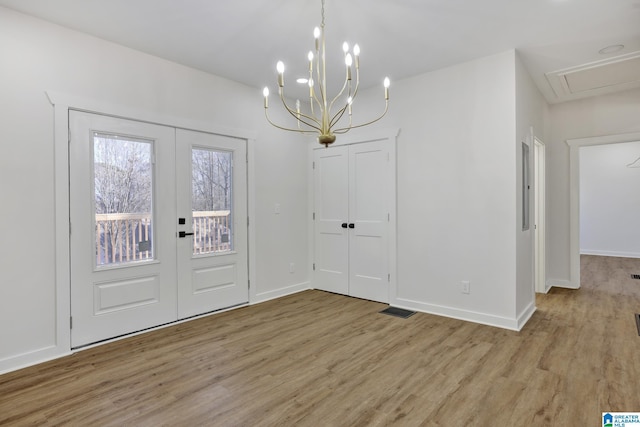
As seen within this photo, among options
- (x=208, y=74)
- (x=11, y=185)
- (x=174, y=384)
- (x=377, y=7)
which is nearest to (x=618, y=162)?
(x=377, y=7)

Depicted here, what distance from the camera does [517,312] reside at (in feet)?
11.5

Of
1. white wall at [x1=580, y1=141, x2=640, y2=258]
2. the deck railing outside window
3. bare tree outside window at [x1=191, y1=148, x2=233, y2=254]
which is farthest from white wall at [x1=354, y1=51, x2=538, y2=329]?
white wall at [x1=580, y1=141, x2=640, y2=258]

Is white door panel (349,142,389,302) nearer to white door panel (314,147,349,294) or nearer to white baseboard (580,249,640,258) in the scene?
white door panel (314,147,349,294)

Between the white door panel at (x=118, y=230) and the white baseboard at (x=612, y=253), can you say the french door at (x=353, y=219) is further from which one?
the white baseboard at (x=612, y=253)

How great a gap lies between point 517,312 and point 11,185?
180 inches

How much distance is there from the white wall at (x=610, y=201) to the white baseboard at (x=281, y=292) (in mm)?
7103

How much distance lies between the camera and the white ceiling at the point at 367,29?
8.72 ft

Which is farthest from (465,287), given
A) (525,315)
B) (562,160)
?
(562,160)

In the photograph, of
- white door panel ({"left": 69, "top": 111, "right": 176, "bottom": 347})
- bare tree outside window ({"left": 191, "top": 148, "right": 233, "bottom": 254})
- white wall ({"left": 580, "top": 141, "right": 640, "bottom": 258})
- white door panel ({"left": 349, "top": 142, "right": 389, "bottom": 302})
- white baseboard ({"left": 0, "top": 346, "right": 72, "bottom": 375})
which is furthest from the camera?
white wall ({"left": 580, "top": 141, "right": 640, "bottom": 258})

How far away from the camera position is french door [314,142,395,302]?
4.46m

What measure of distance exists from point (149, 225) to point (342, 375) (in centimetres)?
235

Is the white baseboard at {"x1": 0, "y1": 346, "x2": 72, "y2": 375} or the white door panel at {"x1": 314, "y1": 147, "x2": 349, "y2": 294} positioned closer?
the white baseboard at {"x1": 0, "y1": 346, "x2": 72, "y2": 375}

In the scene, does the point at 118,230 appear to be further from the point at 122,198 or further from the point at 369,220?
the point at 369,220

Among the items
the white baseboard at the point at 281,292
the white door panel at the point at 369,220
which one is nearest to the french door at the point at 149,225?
the white baseboard at the point at 281,292
